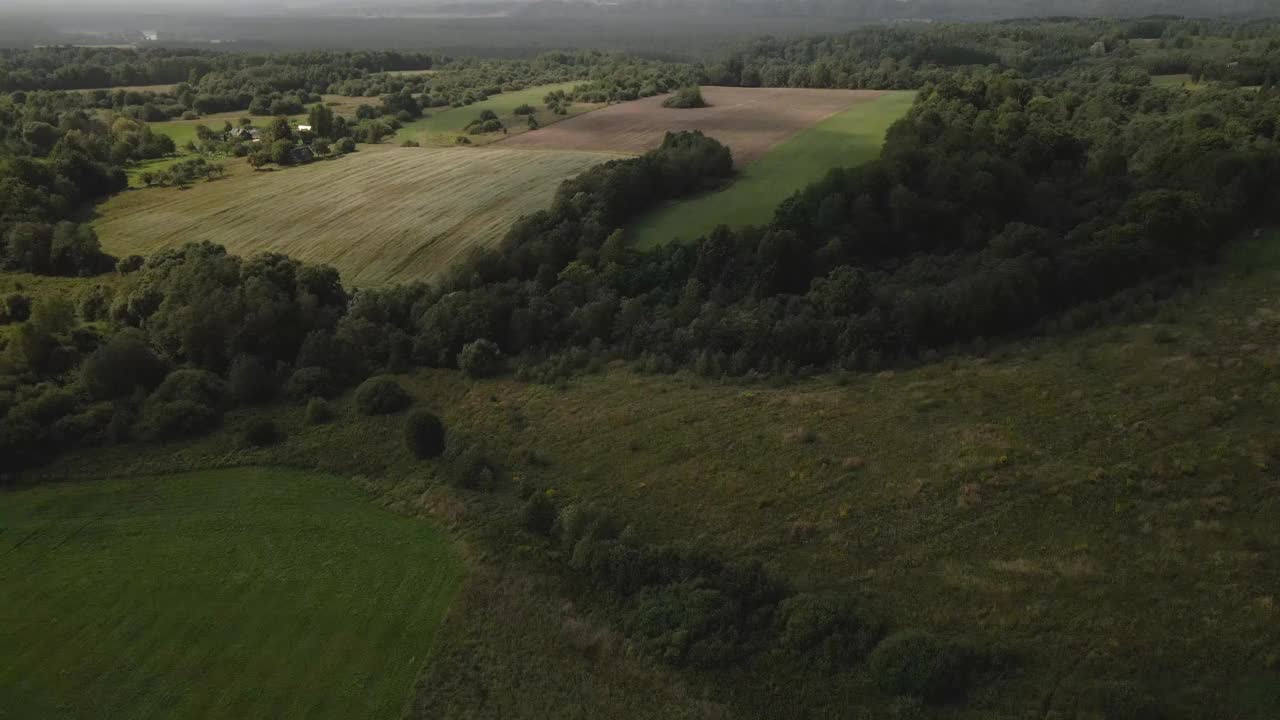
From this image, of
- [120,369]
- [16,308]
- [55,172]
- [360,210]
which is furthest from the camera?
[55,172]

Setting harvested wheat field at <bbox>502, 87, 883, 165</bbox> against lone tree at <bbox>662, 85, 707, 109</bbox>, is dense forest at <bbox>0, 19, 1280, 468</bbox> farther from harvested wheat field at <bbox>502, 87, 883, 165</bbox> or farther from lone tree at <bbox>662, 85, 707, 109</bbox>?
lone tree at <bbox>662, 85, 707, 109</bbox>

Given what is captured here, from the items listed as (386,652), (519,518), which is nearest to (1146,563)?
(519,518)

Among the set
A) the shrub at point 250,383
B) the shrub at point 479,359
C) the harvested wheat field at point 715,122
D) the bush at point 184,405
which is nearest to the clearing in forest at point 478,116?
the harvested wheat field at point 715,122

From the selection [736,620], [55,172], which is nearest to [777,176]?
[736,620]

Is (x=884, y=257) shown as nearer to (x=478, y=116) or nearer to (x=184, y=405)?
(x=184, y=405)

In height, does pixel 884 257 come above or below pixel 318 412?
above

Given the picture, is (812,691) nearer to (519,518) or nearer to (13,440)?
(519,518)
